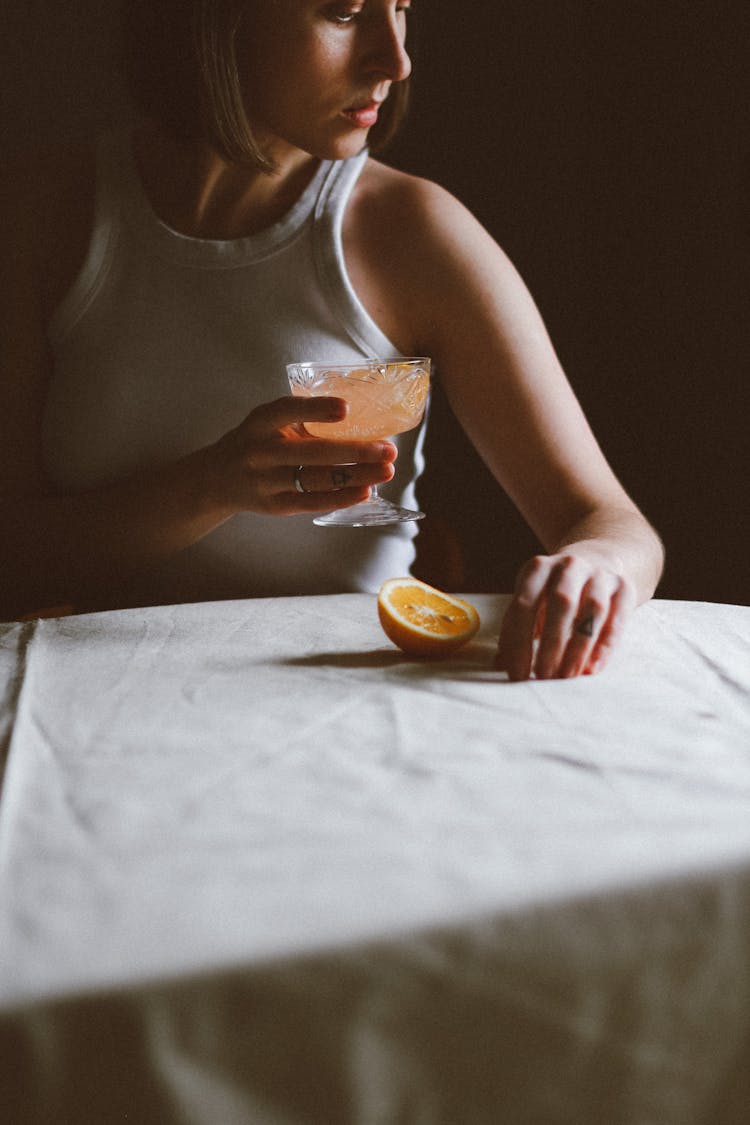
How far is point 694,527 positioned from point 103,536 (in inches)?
61.9

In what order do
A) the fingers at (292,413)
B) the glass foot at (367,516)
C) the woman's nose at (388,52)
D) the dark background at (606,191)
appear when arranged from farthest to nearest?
the dark background at (606,191), the woman's nose at (388,52), the glass foot at (367,516), the fingers at (292,413)

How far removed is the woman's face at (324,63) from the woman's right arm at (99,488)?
1.42 feet

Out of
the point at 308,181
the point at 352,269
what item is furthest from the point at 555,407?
the point at 308,181

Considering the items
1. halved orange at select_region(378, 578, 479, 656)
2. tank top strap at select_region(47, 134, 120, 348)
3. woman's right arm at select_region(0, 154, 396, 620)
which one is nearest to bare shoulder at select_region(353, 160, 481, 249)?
tank top strap at select_region(47, 134, 120, 348)

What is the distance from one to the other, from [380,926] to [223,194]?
1.34m

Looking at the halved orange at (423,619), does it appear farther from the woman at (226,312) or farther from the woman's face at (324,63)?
the woman's face at (324,63)

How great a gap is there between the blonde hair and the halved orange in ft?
2.44

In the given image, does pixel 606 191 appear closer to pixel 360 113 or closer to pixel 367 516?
pixel 360 113

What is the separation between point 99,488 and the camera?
60.1 inches

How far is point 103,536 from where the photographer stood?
4.78ft

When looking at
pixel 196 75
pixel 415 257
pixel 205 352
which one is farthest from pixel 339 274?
pixel 196 75

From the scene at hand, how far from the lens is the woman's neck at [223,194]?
162cm

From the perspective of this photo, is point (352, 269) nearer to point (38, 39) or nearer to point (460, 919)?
point (460, 919)

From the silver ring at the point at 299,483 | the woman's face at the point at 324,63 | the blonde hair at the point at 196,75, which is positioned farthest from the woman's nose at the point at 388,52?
the silver ring at the point at 299,483
